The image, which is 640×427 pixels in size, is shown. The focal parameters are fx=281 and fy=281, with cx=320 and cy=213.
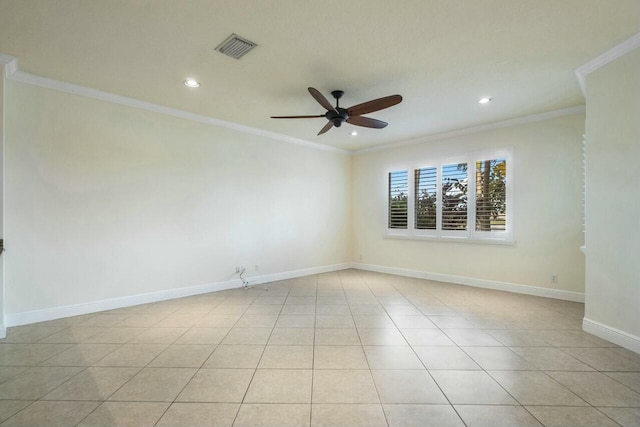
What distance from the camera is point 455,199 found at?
540 centimetres

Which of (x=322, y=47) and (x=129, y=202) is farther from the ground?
(x=322, y=47)

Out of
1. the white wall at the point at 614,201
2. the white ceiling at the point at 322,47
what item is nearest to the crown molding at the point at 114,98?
the white ceiling at the point at 322,47

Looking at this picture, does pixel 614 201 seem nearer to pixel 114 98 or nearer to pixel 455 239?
pixel 455 239

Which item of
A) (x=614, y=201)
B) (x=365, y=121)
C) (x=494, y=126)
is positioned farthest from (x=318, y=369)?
(x=494, y=126)

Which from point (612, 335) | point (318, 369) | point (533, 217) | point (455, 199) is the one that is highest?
point (455, 199)

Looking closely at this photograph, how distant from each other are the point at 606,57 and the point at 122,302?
6.36 metres

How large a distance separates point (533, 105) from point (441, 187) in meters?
1.94

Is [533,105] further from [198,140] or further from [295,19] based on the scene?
[198,140]

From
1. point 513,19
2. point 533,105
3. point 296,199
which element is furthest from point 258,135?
point 533,105

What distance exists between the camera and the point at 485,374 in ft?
7.36

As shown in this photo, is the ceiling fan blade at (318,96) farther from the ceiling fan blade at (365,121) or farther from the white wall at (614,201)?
the white wall at (614,201)

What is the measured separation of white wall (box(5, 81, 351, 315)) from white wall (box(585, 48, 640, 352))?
4.51m

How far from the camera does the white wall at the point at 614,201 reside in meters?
2.65

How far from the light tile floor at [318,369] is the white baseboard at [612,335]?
0.43 ft
